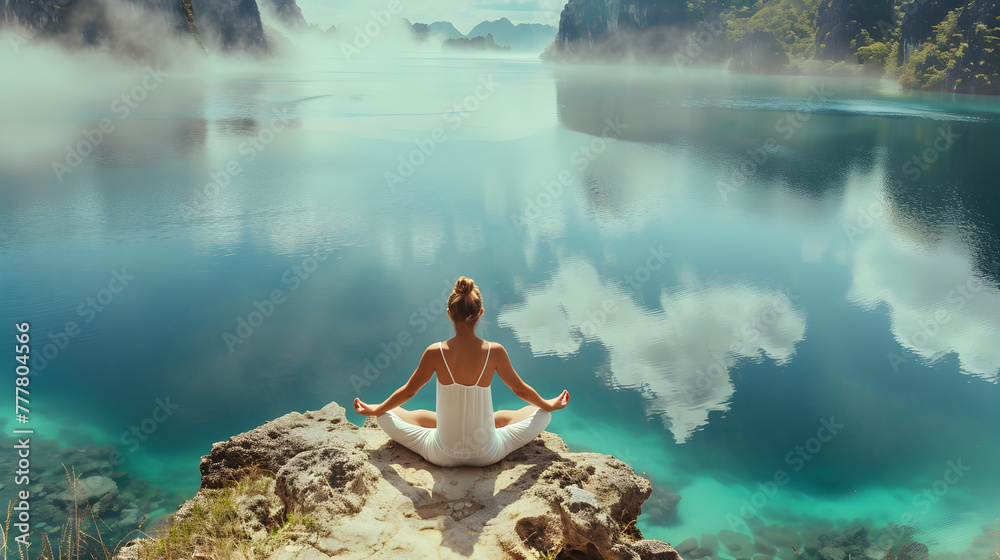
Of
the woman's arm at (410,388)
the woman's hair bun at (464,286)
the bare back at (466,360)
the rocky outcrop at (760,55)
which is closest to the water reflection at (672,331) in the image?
the bare back at (466,360)

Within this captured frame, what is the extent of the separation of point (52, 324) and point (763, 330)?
10.2m

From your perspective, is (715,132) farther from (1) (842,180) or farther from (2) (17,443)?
(2) (17,443)

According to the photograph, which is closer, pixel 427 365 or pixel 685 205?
pixel 427 365

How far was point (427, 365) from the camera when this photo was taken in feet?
13.1

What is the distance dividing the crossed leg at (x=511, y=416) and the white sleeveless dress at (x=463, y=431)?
6 centimetres

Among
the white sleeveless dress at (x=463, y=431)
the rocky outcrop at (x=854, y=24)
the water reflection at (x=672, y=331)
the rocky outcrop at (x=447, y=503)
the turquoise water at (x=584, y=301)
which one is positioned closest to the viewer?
the rocky outcrop at (x=447, y=503)

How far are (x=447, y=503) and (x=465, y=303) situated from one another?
49.8 inches

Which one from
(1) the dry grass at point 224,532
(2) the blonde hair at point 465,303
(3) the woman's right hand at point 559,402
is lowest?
(1) the dry grass at point 224,532

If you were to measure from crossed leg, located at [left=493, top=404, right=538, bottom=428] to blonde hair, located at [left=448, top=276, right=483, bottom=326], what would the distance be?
37.5 inches

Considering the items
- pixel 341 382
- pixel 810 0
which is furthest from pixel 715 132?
pixel 810 0

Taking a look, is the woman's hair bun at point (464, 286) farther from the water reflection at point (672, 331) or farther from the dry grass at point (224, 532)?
the water reflection at point (672, 331)

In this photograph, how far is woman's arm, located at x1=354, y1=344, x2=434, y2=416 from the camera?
3988mm

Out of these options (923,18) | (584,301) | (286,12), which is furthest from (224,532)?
(286,12)

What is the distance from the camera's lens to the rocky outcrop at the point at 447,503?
346 centimetres
